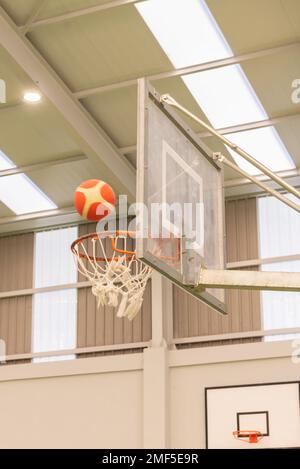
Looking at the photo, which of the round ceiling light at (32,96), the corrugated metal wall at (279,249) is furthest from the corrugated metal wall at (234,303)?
the round ceiling light at (32,96)

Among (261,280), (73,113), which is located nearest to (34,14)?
(73,113)

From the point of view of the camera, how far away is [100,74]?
467 inches

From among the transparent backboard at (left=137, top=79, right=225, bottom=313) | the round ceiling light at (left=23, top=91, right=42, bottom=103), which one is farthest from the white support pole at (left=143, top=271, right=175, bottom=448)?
the transparent backboard at (left=137, top=79, right=225, bottom=313)

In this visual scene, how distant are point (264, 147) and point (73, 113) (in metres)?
2.86

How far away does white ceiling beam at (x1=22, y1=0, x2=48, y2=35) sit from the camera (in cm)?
1077

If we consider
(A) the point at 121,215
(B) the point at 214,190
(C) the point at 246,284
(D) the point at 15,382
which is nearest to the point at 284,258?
(A) the point at 121,215

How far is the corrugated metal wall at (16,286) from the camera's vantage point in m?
14.8

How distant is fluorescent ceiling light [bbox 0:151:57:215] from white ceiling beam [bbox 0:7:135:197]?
1474 millimetres

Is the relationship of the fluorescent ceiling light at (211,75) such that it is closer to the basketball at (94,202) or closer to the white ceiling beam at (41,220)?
the basketball at (94,202)

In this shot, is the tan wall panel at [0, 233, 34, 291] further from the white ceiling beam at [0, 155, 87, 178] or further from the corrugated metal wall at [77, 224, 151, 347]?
the white ceiling beam at [0, 155, 87, 178]

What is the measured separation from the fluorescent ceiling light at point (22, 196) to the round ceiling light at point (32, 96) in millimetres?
2474

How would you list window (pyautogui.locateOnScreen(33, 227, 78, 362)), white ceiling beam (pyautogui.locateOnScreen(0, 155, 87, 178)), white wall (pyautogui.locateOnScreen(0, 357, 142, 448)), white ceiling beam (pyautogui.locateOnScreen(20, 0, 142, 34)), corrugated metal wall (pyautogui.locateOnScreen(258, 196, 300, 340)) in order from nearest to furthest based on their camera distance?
1. white ceiling beam (pyautogui.locateOnScreen(20, 0, 142, 34))
2. white wall (pyautogui.locateOnScreen(0, 357, 142, 448))
3. corrugated metal wall (pyautogui.locateOnScreen(258, 196, 300, 340))
4. white ceiling beam (pyautogui.locateOnScreen(0, 155, 87, 178))
5. window (pyautogui.locateOnScreen(33, 227, 78, 362))

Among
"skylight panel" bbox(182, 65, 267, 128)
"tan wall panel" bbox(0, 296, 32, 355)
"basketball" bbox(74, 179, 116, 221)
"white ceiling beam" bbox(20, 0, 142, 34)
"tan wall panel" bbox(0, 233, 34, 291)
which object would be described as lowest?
"basketball" bbox(74, 179, 116, 221)

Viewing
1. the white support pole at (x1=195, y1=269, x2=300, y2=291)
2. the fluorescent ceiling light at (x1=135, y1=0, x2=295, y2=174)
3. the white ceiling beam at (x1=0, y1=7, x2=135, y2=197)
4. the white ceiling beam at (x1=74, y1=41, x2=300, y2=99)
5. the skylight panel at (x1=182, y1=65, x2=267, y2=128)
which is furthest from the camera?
the skylight panel at (x1=182, y1=65, x2=267, y2=128)
